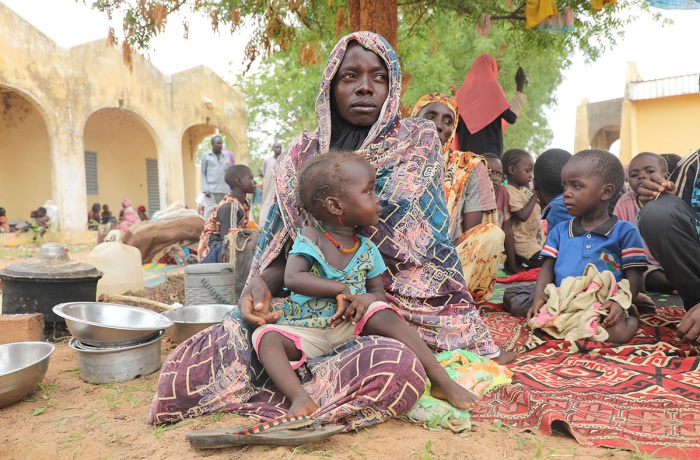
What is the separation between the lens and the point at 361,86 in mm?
2791

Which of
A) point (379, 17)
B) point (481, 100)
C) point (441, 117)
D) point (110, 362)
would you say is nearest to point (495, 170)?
point (441, 117)

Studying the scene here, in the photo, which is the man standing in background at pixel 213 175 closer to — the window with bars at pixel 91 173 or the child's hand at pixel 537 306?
the window with bars at pixel 91 173

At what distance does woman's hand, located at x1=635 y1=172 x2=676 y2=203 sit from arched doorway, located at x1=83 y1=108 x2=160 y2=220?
15.5 m

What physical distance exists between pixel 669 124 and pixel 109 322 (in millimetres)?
18132

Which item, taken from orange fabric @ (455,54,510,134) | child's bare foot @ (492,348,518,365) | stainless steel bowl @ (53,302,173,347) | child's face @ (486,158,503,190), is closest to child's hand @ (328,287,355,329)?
child's bare foot @ (492,348,518,365)

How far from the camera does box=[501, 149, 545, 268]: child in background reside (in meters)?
5.76

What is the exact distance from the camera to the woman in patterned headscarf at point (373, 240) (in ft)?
7.38

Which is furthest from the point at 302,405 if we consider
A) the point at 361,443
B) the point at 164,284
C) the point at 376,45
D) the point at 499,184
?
the point at 164,284

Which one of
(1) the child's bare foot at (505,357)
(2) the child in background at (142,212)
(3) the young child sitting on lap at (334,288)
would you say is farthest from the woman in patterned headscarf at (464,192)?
(2) the child in background at (142,212)

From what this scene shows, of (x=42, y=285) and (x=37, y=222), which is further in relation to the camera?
(x=37, y=222)

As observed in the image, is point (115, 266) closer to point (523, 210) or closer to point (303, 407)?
point (523, 210)

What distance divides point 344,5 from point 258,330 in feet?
16.6

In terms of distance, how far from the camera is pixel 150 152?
18.4 metres

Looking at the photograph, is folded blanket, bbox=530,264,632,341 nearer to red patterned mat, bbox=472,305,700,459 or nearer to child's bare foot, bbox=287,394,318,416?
red patterned mat, bbox=472,305,700,459
